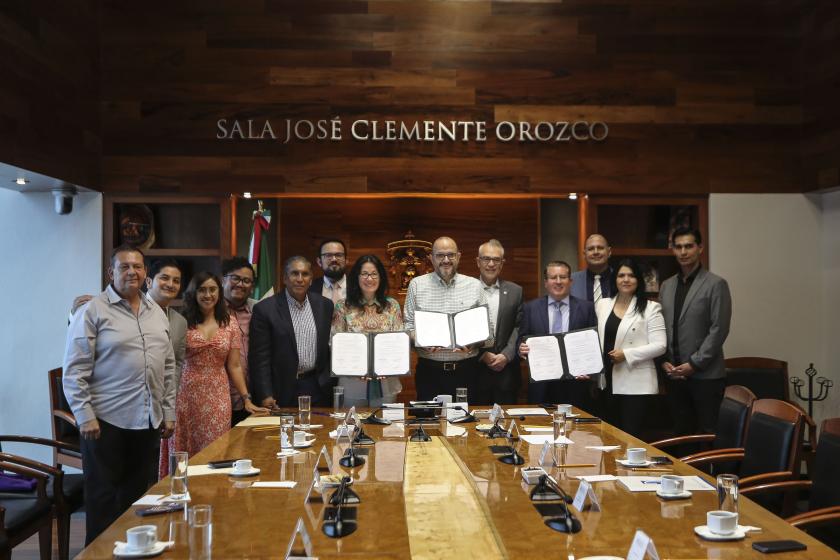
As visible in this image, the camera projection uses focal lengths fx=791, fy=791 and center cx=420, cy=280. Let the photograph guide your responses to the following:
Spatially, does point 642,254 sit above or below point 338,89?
below

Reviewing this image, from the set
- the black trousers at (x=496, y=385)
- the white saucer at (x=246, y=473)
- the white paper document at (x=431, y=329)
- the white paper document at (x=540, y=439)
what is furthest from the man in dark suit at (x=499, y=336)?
the white saucer at (x=246, y=473)

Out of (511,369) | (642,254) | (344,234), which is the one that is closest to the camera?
(511,369)

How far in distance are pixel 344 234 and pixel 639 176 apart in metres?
3.03

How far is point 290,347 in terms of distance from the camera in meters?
5.14

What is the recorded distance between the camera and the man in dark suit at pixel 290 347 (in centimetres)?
513

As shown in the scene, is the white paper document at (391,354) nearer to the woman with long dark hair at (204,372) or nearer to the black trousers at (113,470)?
the woman with long dark hair at (204,372)

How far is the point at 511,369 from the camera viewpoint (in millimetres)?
5684

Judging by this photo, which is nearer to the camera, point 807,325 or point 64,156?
point 64,156

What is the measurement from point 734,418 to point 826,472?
3.09 ft

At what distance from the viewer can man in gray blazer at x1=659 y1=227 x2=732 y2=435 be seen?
561 centimetres

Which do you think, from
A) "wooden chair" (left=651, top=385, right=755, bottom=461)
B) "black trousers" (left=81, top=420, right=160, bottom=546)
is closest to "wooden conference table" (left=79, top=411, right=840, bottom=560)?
"wooden chair" (left=651, top=385, right=755, bottom=461)

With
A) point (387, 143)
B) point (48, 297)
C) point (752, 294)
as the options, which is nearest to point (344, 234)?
point (387, 143)

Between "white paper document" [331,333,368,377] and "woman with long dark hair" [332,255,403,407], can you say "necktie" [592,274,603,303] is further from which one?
"white paper document" [331,333,368,377]

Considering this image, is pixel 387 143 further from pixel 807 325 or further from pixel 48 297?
pixel 807 325
